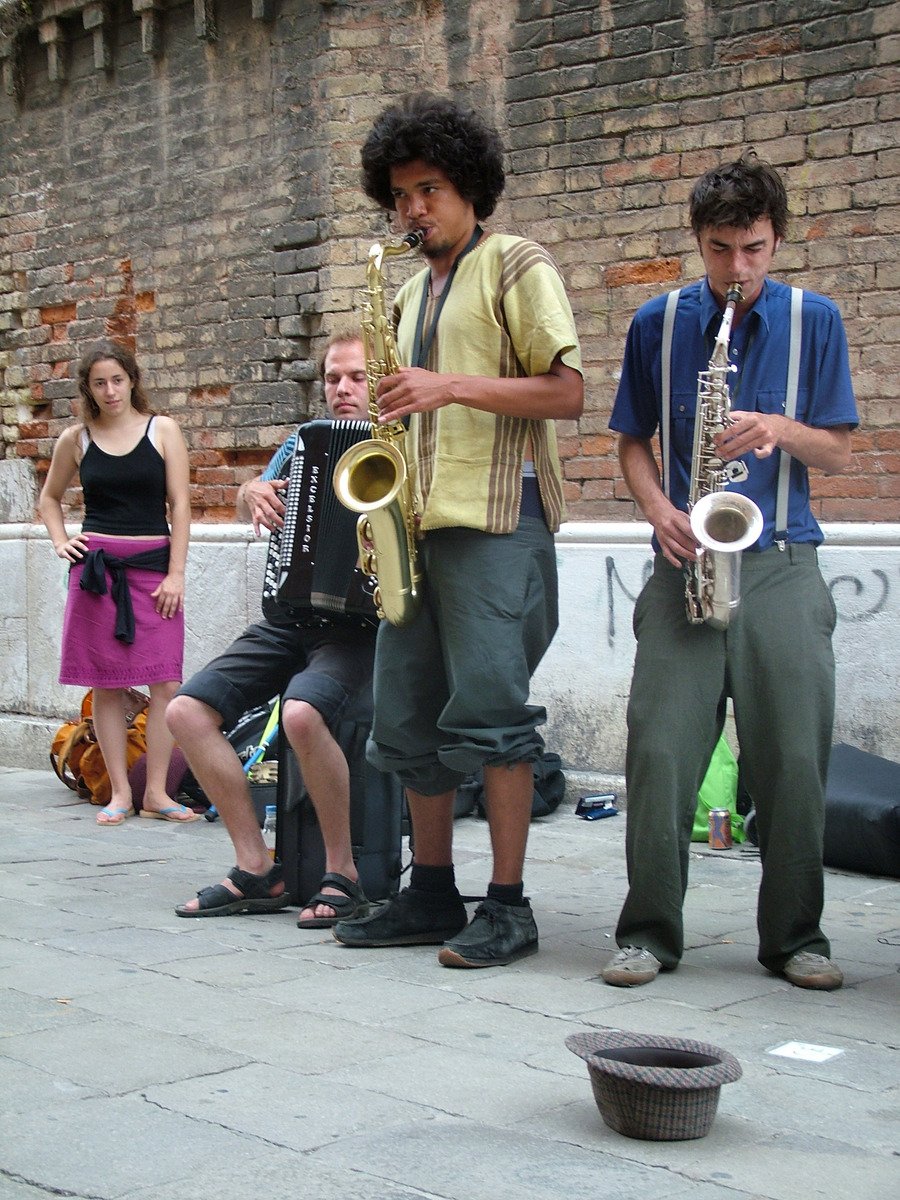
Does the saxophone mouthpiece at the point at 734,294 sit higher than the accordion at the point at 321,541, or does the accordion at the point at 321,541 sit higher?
the saxophone mouthpiece at the point at 734,294

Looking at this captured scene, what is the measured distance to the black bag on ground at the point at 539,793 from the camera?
641 cm

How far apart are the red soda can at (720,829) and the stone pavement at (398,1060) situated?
0.69 m

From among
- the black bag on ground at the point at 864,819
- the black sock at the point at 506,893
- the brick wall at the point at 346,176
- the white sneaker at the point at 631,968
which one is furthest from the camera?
the brick wall at the point at 346,176

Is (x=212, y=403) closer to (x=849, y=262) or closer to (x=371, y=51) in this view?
(x=371, y=51)

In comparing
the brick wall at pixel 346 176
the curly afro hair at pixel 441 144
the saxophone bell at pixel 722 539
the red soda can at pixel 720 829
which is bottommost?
the red soda can at pixel 720 829

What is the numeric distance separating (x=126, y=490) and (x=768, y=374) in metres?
3.71

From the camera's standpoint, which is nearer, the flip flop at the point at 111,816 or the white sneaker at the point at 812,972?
the white sneaker at the point at 812,972

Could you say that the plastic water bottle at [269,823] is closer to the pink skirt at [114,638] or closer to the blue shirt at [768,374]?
the pink skirt at [114,638]

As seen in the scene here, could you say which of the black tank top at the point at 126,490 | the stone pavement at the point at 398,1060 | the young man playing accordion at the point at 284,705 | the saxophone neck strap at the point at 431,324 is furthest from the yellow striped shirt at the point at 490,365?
the black tank top at the point at 126,490

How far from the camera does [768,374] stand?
3.82m

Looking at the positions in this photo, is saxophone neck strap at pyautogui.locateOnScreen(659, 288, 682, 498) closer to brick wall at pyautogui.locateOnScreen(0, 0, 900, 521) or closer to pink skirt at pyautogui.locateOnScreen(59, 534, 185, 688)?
brick wall at pyautogui.locateOnScreen(0, 0, 900, 521)

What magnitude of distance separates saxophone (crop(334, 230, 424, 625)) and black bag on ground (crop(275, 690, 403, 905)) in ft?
2.08

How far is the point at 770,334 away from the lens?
3.81 m

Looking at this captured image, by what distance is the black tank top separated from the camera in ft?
22.3
